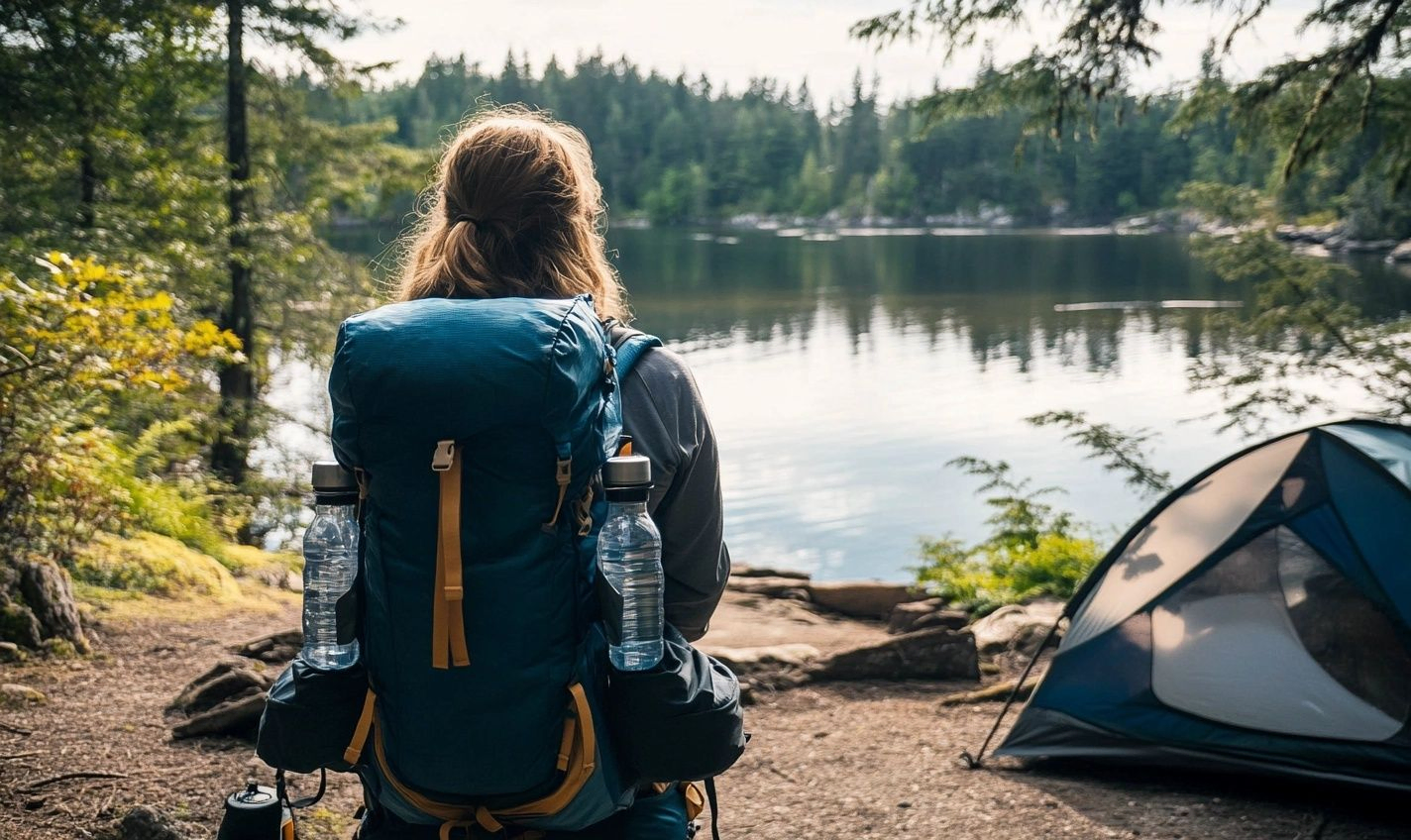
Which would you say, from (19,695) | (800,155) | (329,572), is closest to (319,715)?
(329,572)

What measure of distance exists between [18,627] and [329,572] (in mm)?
4504

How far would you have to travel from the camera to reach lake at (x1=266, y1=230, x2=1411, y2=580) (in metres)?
15.9

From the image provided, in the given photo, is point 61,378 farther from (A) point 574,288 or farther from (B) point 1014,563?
(B) point 1014,563

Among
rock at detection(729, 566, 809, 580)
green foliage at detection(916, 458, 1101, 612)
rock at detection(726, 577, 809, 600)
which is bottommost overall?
A: rock at detection(729, 566, 809, 580)

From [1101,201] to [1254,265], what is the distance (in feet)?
314

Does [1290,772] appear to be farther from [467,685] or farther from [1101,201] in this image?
A: [1101,201]

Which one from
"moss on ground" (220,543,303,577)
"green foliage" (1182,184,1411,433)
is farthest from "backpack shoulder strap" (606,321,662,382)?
"green foliage" (1182,184,1411,433)

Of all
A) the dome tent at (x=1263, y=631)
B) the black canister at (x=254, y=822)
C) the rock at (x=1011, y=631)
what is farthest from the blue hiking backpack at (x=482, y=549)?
the rock at (x=1011, y=631)

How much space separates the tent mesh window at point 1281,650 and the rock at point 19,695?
Answer: 443cm

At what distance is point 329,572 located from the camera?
1.83 metres

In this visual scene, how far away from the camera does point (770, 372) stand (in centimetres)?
2816

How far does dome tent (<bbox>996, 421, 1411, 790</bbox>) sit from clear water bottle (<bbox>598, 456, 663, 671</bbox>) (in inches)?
141

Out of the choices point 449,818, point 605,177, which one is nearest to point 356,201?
point 449,818

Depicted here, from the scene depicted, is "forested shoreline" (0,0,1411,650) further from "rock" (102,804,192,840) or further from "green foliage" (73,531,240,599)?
"rock" (102,804,192,840)
